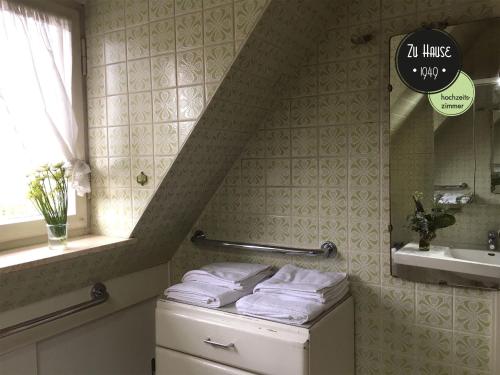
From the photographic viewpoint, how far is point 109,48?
1545mm

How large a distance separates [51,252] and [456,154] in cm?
125

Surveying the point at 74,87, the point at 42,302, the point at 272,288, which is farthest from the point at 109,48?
the point at 272,288

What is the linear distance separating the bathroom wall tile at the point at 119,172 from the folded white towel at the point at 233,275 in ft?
1.30

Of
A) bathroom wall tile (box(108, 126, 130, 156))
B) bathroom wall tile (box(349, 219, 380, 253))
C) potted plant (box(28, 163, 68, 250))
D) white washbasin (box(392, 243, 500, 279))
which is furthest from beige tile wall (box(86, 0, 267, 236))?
white washbasin (box(392, 243, 500, 279))

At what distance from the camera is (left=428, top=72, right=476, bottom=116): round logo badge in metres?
1.32

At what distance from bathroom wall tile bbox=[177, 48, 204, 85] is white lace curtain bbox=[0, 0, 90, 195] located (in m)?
0.41

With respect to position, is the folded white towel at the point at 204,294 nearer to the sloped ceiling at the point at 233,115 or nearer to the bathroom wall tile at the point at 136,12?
the sloped ceiling at the point at 233,115

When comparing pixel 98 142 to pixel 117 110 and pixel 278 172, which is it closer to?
pixel 117 110

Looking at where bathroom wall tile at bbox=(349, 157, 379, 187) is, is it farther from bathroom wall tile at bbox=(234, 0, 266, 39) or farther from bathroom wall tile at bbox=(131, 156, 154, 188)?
bathroom wall tile at bbox=(131, 156, 154, 188)

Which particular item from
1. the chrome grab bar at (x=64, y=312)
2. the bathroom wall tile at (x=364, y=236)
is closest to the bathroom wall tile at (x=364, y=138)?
the bathroom wall tile at (x=364, y=236)

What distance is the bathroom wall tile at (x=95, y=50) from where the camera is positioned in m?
1.56

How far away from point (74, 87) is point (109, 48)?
0.19m

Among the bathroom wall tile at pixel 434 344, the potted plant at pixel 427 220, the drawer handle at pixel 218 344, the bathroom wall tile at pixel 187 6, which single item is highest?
the bathroom wall tile at pixel 187 6

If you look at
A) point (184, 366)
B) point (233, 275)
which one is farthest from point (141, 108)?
point (184, 366)
